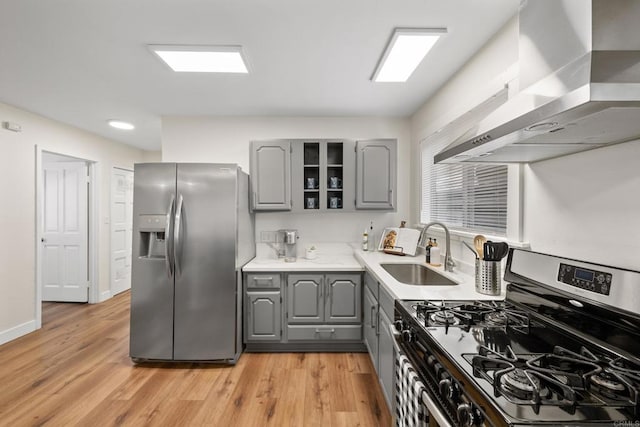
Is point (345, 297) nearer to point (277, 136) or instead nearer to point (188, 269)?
point (188, 269)

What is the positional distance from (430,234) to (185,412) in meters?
2.51

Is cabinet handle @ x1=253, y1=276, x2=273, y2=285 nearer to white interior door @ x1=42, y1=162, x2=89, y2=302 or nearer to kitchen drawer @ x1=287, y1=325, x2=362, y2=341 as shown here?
kitchen drawer @ x1=287, y1=325, x2=362, y2=341

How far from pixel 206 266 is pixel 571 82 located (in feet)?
8.66

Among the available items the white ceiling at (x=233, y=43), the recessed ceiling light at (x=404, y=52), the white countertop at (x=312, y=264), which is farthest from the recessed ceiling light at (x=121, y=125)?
the recessed ceiling light at (x=404, y=52)

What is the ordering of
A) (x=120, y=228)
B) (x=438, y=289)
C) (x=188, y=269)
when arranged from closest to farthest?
(x=438, y=289) → (x=188, y=269) → (x=120, y=228)

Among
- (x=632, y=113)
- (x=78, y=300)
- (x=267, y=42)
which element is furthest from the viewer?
(x=78, y=300)

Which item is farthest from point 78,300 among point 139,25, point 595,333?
point 595,333

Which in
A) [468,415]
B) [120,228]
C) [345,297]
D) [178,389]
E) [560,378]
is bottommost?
[178,389]

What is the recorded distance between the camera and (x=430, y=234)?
3.05 m

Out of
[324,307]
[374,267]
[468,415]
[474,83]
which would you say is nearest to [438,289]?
[374,267]

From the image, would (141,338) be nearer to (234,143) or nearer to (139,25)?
(234,143)

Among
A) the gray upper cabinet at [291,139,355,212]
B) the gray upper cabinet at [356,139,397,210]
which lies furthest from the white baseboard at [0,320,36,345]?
the gray upper cabinet at [356,139,397,210]

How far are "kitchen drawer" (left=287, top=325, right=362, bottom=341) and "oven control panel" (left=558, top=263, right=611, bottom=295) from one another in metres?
1.96

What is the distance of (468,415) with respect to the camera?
0.86m
